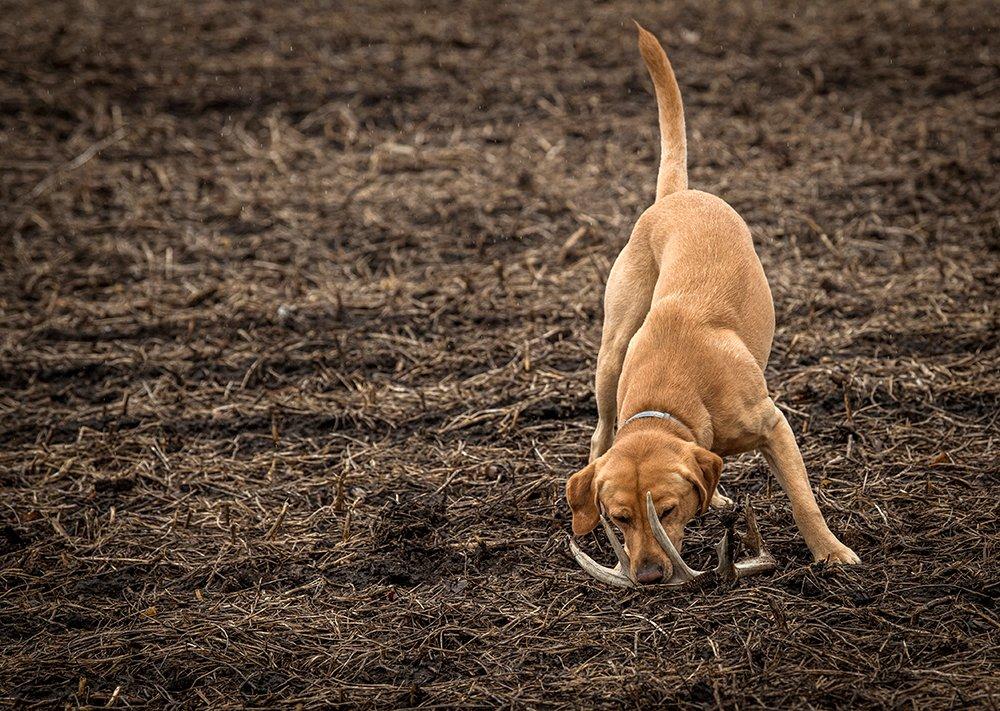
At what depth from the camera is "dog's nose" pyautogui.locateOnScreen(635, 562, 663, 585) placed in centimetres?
392

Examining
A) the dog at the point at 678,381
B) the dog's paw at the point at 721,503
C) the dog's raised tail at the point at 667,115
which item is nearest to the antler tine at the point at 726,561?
the dog at the point at 678,381

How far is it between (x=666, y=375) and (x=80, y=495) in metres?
2.87

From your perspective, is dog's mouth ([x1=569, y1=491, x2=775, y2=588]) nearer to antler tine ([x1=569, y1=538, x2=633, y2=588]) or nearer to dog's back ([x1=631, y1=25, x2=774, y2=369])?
antler tine ([x1=569, y1=538, x2=633, y2=588])

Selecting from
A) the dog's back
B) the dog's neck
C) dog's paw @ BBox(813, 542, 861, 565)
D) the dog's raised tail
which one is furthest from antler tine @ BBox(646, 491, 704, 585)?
the dog's raised tail

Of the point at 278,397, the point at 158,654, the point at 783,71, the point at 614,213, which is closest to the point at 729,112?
the point at 783,71

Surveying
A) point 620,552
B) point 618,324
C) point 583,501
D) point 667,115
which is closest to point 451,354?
point 618,324

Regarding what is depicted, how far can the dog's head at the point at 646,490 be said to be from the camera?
392cm

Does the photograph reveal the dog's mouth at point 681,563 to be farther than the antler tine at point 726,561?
No

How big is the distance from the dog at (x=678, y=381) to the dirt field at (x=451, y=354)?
1.12ft

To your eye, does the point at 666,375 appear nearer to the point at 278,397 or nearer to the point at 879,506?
the point at 879,506

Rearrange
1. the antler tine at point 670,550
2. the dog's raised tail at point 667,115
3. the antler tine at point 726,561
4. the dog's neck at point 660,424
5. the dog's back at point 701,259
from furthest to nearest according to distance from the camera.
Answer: the dog's raised tail at point 667,115, the dog's back at point 701,259, the dog's neck at point 660,424, the antler tine at point 726,561, the antler tine at point 670,550

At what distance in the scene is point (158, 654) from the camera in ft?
13.6

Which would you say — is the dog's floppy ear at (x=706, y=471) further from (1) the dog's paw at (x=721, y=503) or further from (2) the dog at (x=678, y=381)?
(1) the dog's paw at (x=721, y=503)

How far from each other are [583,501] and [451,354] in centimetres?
227
